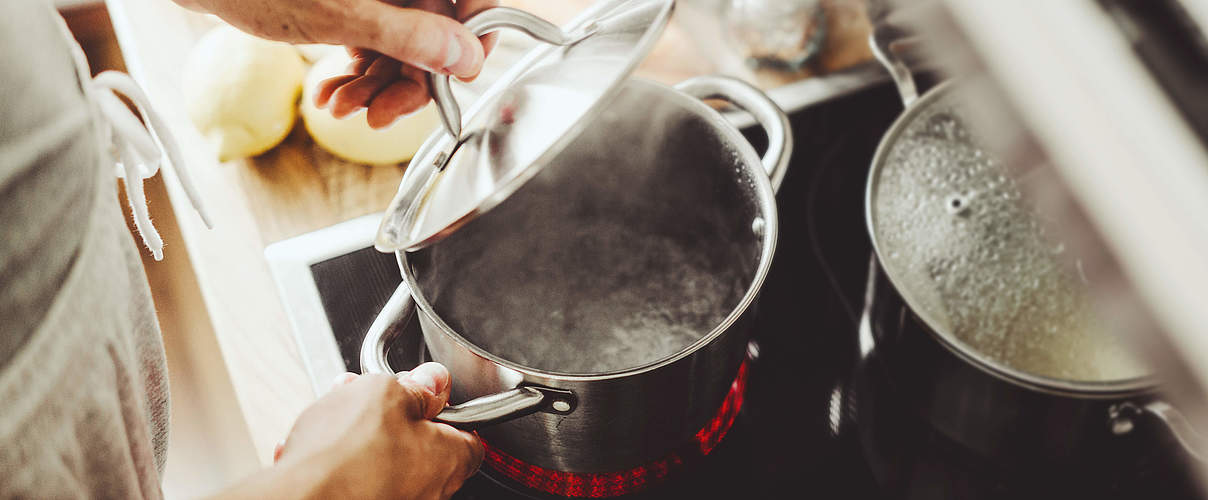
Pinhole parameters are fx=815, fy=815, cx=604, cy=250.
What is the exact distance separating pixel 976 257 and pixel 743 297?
20 cm

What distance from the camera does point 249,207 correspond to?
703 mm

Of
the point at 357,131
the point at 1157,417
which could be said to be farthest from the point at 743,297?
the point at 357,131

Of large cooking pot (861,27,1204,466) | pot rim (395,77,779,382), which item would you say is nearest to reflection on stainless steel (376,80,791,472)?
pot rim (395,77,779,382)

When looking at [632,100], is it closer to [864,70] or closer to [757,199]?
[757,199]

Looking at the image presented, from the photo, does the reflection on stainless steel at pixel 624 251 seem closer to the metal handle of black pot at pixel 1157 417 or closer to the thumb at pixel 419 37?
the thumb at pixel 419 37

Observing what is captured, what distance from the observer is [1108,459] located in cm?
54

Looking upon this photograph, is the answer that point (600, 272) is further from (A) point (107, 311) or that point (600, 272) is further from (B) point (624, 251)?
(A) point (107, 311)

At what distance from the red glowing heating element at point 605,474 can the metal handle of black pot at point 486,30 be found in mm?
230

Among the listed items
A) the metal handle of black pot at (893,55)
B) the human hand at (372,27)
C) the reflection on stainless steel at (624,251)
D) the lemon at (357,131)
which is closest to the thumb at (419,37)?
the human hand at (372,27)

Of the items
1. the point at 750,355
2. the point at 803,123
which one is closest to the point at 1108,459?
the point at 750,355

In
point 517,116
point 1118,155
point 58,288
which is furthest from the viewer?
point 517,116

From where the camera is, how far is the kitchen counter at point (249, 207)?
608 mm

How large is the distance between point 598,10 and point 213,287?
0.39 m

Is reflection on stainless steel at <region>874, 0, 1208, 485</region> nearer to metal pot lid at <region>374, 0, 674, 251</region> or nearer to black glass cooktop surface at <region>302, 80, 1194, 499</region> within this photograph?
metal pot lid at <region>374, 0, 674, 251</region>
